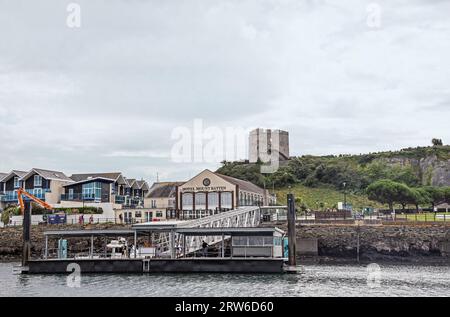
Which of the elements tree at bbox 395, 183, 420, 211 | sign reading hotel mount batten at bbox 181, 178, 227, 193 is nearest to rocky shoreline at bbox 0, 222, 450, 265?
sign reading hotel mount batten at bbox 181, 178, 227, 193

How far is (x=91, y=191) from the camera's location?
104062 mm

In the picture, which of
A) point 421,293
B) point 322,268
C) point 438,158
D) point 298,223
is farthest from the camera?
point 438,158

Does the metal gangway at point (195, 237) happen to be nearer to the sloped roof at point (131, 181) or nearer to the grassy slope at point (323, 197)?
the sloped roof at point (131, 181)

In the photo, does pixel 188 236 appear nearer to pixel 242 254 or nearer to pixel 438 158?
pixel 242 254

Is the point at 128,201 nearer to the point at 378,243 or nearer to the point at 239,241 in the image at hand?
the point at 378,243

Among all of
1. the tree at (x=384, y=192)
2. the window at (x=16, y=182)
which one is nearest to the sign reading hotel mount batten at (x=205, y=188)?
the window at (x=16, y=182)

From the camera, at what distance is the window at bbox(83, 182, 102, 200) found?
340 feet

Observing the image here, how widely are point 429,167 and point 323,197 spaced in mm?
47432

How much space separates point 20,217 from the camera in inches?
3644

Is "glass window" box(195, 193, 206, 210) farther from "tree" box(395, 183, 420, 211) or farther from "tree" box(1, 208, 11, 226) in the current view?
"tree" box(395, 183, 420, 211)

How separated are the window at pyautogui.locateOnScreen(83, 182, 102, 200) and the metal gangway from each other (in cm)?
Result: 3600

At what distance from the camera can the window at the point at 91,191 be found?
340ft
